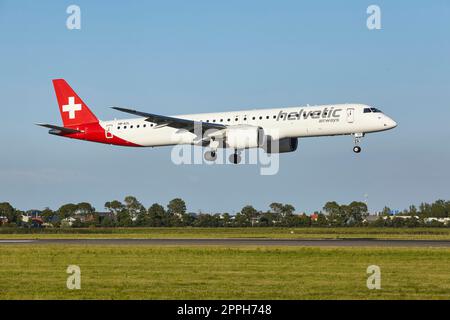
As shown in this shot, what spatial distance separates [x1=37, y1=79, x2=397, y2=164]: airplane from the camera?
53.5 meters

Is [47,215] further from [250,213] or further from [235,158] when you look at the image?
[235,158]

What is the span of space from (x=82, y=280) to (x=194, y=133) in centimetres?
3348

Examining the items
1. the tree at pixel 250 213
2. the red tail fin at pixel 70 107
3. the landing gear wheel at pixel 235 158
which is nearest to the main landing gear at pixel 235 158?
the landing gear wheel at pixel 235 158

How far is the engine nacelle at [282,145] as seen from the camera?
57781 mm

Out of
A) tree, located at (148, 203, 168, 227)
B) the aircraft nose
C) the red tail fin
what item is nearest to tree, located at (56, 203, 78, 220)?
tree, located at (148, 203, 168, 227)

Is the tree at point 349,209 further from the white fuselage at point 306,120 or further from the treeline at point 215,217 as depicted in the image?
the white fuselage at point 306,120

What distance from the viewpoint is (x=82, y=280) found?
27719mm

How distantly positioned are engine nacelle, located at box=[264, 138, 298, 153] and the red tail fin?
1652 cm

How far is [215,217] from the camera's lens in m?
109

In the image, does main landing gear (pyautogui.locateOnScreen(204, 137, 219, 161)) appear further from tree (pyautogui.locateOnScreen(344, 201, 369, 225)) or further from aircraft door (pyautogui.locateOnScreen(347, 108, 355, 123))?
tree (pyautogui.locateOnScreen(344, 201, 369, 225))

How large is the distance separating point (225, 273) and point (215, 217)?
7900 cm
